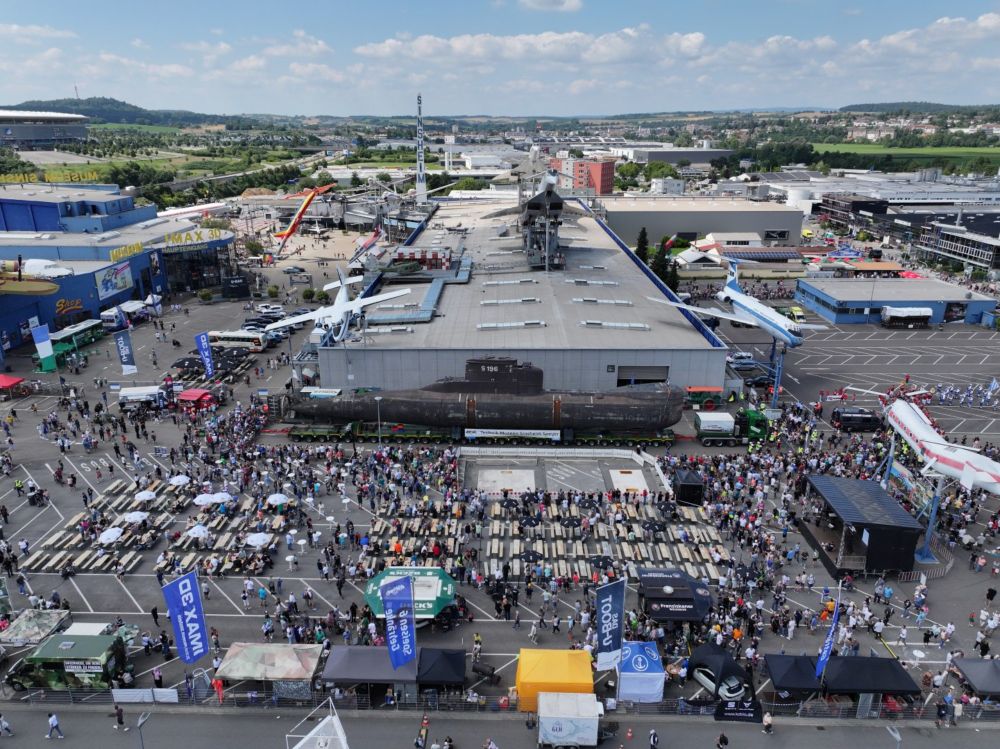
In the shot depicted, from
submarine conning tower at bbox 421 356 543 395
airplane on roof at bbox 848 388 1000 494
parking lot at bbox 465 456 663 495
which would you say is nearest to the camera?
airplane on roof at bbox 848 388 1000 494

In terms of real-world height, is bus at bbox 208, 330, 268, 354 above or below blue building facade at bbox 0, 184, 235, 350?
below

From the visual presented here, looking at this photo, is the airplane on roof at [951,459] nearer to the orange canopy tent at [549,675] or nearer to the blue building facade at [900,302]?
the orange canopy tent at [549,675]

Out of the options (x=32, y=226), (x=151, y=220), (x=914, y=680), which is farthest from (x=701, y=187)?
(x=914, y=680)

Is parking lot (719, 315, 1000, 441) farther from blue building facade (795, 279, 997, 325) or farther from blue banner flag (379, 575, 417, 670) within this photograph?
blue banner flag (379, 575, 417, 670)

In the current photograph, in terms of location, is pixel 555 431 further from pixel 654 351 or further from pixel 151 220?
pixel 151 220

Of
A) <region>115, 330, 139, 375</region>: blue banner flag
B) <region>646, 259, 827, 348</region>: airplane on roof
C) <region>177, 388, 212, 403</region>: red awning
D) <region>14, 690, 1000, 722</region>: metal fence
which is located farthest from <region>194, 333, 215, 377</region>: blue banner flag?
<region>646, 259, 827, 348</region>: airplane on roof

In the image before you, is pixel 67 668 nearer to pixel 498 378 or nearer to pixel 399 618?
pixel 399 618

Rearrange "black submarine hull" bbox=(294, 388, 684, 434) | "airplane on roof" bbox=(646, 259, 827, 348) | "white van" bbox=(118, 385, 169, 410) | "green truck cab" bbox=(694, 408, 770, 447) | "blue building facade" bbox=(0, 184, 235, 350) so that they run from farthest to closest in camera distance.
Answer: "blue building facade" bbox=(0, 184, 235, 350)
"airplane on roof" bbox=(646, 259, 827, 348)
"white van" bbox=(118, 385, 169, 410)
"green truck cab" bbox=(694, 408, 770, 447)
"black submarine hull" bbox=(294, 388, 684, 434)
